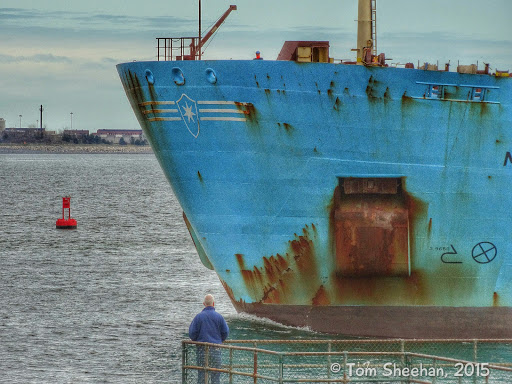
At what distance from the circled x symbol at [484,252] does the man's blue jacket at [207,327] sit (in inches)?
317

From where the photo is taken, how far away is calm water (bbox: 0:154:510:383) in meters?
22.8

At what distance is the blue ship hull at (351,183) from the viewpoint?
2173 centimetres

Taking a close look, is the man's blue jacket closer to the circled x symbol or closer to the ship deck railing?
the ship deck railing

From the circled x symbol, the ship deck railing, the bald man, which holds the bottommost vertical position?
the ship deck railing

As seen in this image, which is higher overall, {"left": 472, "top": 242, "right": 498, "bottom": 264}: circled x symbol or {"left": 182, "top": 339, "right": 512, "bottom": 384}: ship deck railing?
{"left": 472, "top": 242, "right": 498, "bottom": 264}: circled x symbol

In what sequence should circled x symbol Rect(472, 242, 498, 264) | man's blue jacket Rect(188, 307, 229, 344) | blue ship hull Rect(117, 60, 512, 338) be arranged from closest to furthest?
man's blue jacket Rect(188, 307, 229, 344), blue ship hull Rect(117, 60, 512, 338), circled x symbol Rect(472, 242, 498, 264)

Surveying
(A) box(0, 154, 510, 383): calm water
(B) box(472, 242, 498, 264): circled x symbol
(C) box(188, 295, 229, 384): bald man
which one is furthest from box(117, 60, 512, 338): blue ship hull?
(C) box(188, 295, 229, 384): bald man

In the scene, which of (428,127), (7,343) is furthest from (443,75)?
(7,343)

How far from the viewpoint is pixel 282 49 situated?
890 inches

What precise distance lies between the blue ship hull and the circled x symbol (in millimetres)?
21

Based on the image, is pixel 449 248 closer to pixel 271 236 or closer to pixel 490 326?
pixel 490 326

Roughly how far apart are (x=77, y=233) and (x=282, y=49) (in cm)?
3598

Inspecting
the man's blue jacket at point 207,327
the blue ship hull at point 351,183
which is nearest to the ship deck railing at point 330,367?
the man's blue jacket at point 207,327

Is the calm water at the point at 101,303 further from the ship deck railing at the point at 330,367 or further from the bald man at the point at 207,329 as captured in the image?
the bald man at the point at 207,329
